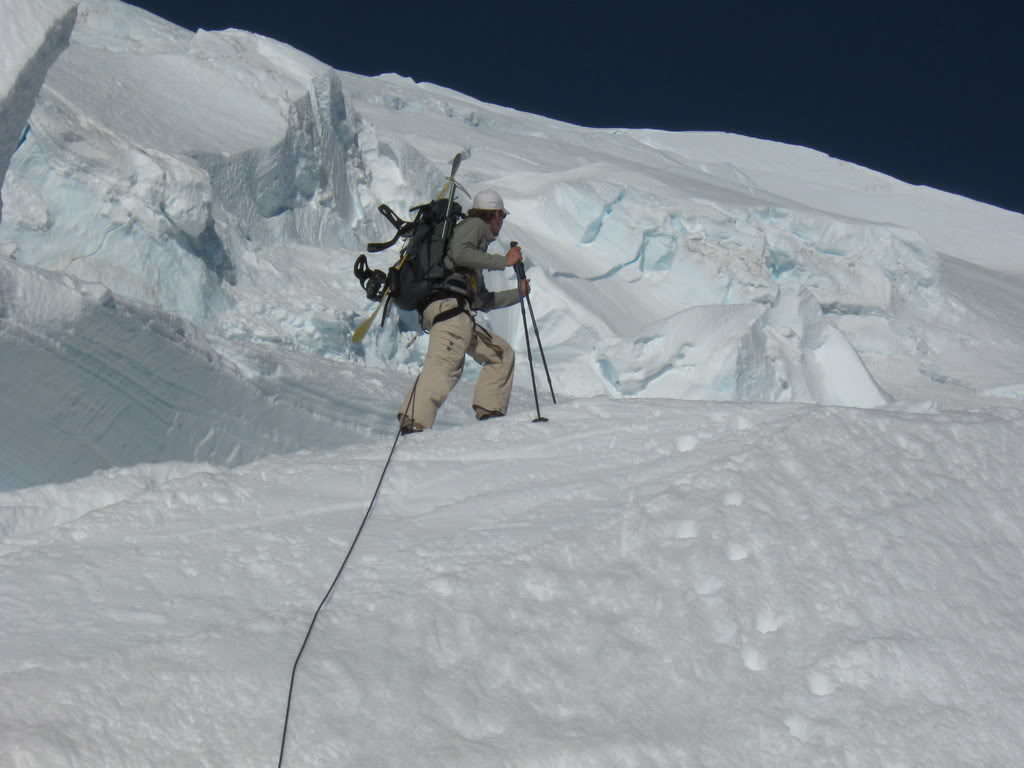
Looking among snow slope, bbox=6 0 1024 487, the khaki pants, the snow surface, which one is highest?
snow slope, bbox=6 0 1024 487

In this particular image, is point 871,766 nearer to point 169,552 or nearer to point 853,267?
point 169,552

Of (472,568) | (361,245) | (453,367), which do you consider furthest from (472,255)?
(361,245)

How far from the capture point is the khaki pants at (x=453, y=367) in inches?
184

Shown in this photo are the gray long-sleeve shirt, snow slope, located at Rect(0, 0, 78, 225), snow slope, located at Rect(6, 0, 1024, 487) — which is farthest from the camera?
snow slope, located at Rect(6, 0, 1024, 487)

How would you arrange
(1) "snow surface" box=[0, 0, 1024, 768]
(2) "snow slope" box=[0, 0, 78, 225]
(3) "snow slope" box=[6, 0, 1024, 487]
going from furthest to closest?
(3) "snow slope" box=[6, 0, 1024, 487] < (2) "snow slope" box=[0, 0, 78, 225] < (1) "snow surface" box=[0, 0, 1024, 768]

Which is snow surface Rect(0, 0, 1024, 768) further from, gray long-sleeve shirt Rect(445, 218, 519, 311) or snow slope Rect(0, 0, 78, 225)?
gray long-sleeve shirt Rect(445, 218, 519, 311)

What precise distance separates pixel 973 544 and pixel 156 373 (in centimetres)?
389

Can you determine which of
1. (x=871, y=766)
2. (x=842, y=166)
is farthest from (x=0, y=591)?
(x=842, y=166)

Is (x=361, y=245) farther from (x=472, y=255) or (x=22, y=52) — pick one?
(x=472, y=255)

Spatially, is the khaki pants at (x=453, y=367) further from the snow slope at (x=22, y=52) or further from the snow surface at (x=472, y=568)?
the snow slope at (x=22, y=52)

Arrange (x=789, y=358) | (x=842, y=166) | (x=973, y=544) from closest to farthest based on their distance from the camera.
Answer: (x=973, y=544)
(x=789, y=358)
(x=842, y=166)

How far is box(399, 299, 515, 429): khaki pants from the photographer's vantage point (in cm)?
466

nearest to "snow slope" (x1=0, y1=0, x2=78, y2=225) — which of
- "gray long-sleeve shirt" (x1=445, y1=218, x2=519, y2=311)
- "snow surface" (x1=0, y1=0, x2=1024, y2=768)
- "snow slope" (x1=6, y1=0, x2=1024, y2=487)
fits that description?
"snow surface" (x1=0, y1=0, x2=1024, y2=768)

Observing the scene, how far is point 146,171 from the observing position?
384 inches
